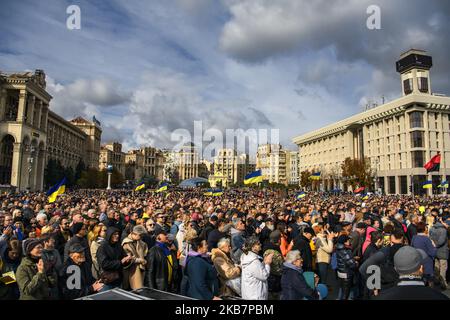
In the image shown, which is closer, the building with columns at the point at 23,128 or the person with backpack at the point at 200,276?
the person with backpack at the point at 200,276

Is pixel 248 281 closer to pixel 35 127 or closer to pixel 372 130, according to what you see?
pixel 35 127

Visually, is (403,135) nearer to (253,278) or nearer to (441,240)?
(441,240)

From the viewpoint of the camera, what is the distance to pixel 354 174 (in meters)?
65.2

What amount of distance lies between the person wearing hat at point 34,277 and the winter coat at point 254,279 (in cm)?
274

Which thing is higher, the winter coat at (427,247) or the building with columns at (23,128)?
the building with columns at (23,128)

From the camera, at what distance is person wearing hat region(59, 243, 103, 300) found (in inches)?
182

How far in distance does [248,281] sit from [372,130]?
256ft

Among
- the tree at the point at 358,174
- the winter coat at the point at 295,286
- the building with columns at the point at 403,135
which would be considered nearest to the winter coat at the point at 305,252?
the winter coat at the point at 295,286

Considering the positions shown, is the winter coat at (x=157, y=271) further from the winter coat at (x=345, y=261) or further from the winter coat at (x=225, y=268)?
the winter coat at (x=345, y=261)

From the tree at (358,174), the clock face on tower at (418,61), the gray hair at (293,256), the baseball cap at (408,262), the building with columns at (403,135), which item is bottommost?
the gray hair at (293,256)

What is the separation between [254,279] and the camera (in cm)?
438

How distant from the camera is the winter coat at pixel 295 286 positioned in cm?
430

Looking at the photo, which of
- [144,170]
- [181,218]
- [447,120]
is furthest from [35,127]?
[144,170]

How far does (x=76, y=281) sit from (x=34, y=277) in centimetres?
62
